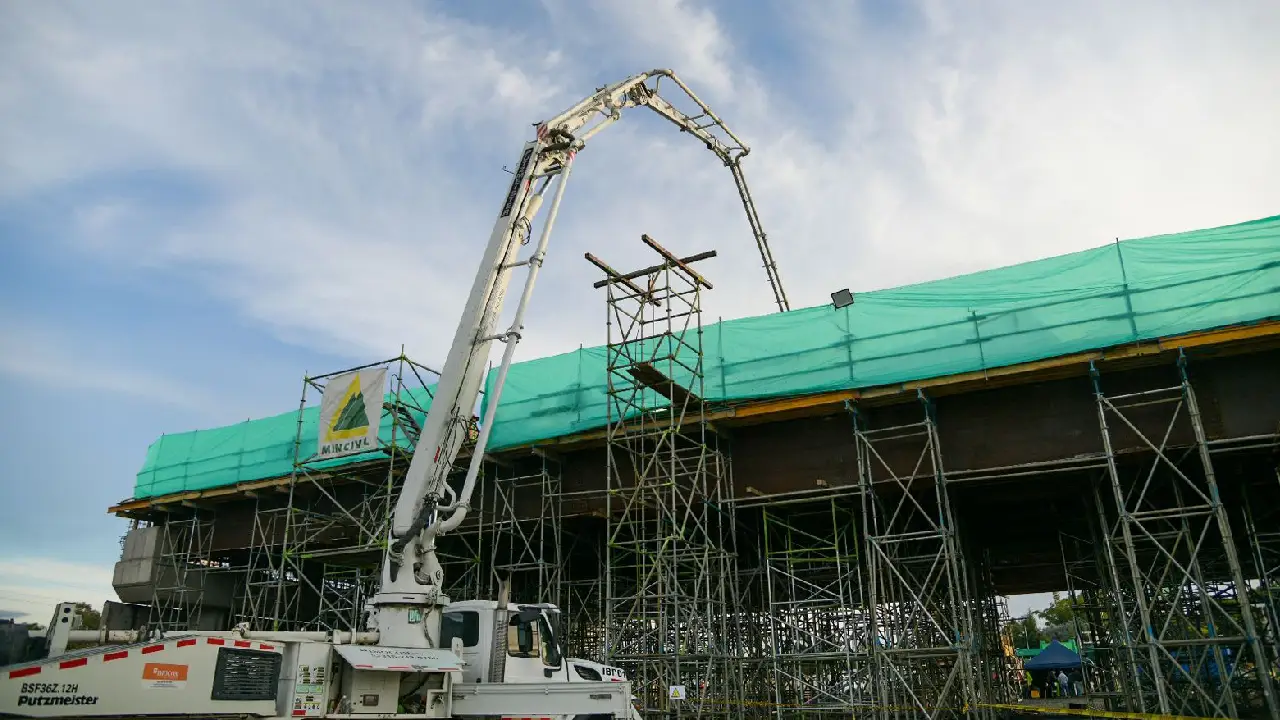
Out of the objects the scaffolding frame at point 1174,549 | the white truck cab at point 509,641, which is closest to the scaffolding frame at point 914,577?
the scaffolding frame at point 1174,549

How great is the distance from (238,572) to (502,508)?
1128 cm

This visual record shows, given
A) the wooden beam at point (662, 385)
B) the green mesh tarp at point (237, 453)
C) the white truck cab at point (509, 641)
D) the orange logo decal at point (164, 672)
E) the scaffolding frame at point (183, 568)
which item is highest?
the green mesh tarp at point (237, 453)

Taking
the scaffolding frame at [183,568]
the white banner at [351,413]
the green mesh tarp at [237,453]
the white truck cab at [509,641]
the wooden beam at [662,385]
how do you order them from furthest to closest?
the scaffolding frame at [183,568] → the green mesh tarp at [237,453] → the white banner at [351,413] → the wooden beam at [662,385] → the white truck cab at [509,641]

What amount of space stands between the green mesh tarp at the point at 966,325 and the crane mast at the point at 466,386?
5.12 m

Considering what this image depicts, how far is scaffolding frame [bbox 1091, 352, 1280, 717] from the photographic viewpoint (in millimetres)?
14461

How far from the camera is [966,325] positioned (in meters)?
17.9

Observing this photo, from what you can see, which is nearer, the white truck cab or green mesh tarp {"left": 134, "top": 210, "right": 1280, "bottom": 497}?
the white truck cab

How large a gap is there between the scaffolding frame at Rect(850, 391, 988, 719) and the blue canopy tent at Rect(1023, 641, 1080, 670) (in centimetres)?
1791

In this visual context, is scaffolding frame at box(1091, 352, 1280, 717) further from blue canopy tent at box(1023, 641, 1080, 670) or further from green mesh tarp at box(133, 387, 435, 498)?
green mesh tarp at box(133, 387, 435, 498)

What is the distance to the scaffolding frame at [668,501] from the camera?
59.5 ft

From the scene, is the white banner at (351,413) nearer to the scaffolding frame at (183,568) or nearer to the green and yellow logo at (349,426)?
the green and yellow logo at (349,426)

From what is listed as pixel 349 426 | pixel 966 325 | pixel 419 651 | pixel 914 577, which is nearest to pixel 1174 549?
pixel 914 577

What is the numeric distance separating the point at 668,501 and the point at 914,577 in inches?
211

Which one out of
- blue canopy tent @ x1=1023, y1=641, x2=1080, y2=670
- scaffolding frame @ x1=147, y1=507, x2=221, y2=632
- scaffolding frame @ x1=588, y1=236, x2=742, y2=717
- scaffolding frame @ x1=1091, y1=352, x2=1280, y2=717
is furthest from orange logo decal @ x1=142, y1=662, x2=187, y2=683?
blue canopy tent @ x1=1023, y1=641, x2=1080, y2=670
